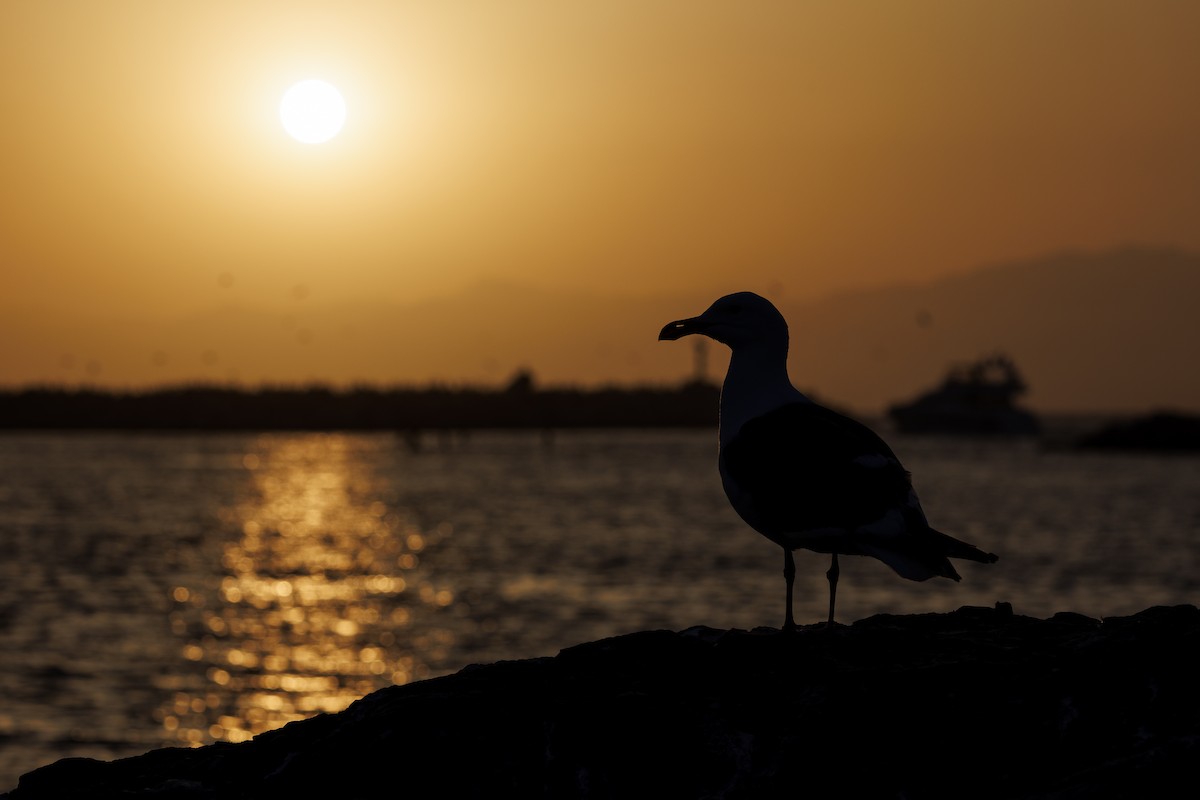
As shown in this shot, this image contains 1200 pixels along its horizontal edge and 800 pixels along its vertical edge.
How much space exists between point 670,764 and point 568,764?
400 mm

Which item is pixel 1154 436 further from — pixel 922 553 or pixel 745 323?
pixel 922 553

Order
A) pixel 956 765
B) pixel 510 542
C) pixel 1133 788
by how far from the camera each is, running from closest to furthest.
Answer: pixel 1133 788 → pixel 956 765 → pixel 510 542

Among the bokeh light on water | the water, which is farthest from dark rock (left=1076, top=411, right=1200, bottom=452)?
the bokeh light on water

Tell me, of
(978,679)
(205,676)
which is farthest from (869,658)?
(205,676)

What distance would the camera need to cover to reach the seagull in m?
6.49

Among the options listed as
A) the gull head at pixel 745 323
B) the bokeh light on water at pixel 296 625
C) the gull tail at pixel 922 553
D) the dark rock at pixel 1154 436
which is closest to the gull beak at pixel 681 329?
the gull head at pixel 745 323

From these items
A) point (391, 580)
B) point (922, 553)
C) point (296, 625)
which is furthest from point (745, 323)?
point (391, 580)

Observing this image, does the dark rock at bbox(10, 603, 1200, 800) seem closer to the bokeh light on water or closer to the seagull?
the seagull

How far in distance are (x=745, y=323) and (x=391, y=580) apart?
45.1 m

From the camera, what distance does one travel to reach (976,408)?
633 ft

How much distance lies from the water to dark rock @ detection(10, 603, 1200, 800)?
17978mm

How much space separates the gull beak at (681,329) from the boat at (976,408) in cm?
18734

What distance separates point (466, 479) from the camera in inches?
4801

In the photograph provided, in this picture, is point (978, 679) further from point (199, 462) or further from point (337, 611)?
point (199, 462)
